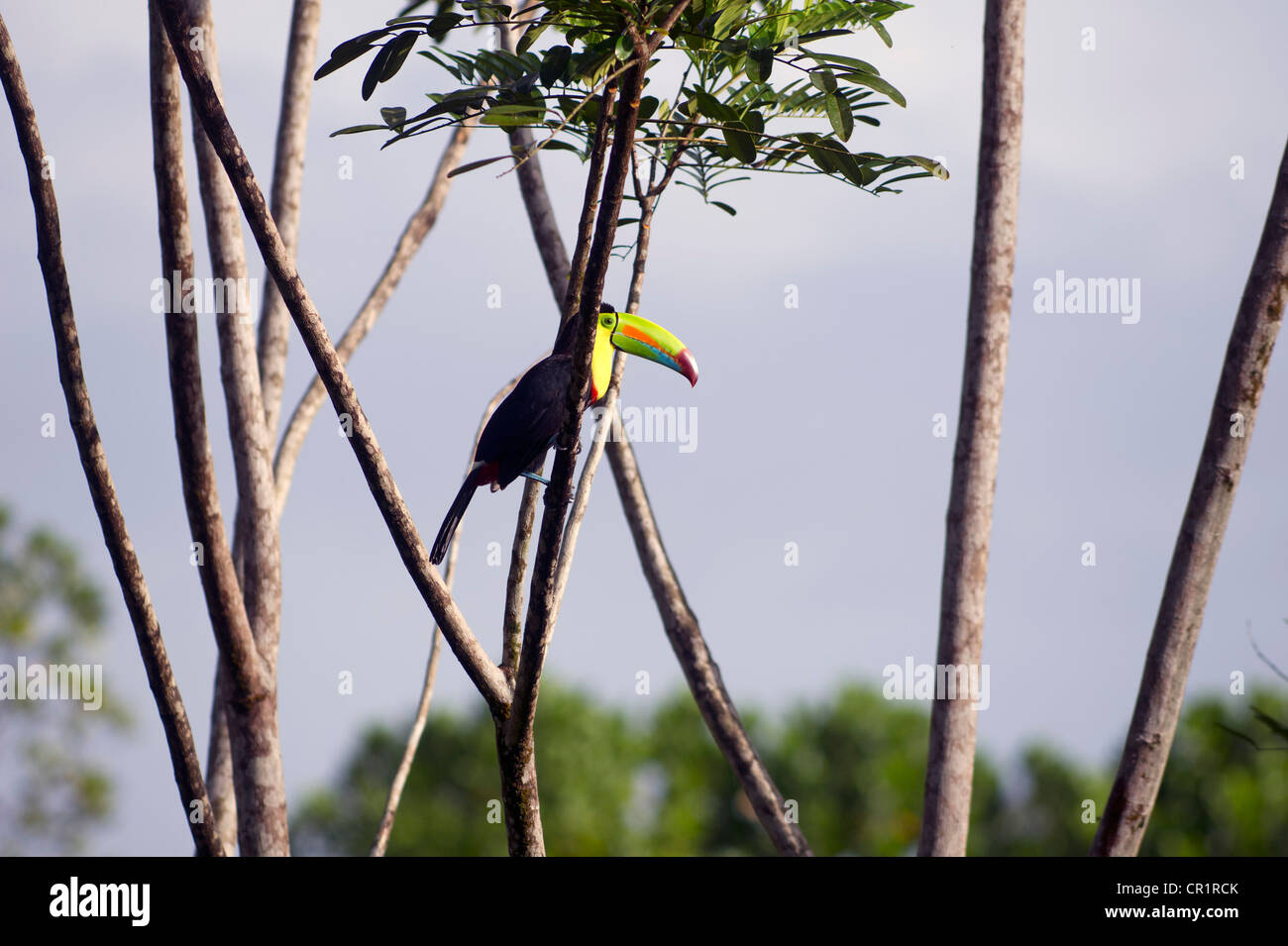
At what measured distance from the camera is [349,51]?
336cm

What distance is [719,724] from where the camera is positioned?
18.4 ft

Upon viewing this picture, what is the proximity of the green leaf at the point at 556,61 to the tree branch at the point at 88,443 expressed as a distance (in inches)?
90.4

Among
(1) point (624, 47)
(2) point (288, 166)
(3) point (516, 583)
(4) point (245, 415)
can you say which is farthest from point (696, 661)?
(2) point (288, 166)

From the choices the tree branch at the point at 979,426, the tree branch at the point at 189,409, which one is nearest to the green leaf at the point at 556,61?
the tree branch at the point at 189,409

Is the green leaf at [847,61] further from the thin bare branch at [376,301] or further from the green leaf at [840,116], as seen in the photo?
the thin bare branch at [376,301]

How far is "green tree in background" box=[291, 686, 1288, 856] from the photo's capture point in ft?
72.8

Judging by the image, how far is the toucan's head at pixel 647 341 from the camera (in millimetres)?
4410

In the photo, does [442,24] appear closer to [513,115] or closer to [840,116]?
[513,115]

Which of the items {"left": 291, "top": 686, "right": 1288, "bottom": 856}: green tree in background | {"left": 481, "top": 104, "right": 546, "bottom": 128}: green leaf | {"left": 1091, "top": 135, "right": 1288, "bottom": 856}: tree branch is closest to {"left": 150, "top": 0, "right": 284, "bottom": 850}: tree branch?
{"left": 481, "top": 104, "right": 546, "bottom": 128}: green leaf

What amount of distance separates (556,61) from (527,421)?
1.33m

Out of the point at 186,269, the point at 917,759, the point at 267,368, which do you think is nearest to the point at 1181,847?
the point at 917,759

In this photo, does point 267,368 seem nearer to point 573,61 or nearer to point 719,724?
point 719,724
